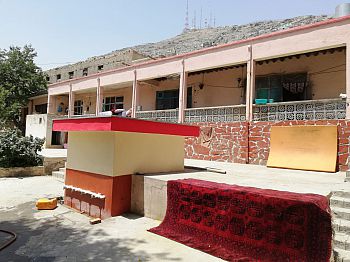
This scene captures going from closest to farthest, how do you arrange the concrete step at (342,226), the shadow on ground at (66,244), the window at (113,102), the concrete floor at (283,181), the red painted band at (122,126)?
the concrete step at (342,226) < the shadow on ground at (66,244) < the concrete floor at (283,181) < the red painted band at (122,126) < the window at (113,102)

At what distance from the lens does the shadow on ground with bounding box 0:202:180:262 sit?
3607mm

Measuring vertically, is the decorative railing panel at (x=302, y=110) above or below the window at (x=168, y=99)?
below

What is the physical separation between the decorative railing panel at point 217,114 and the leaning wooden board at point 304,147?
165 centimetres

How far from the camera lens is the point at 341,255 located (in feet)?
10.1

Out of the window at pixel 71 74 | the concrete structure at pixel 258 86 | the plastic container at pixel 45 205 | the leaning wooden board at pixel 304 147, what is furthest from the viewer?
the window at pixel 71 74

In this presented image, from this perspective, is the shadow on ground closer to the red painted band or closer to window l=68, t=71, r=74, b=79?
the red painted band

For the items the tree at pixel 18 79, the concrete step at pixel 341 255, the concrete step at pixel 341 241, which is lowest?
the concrete step at pixel 341 255

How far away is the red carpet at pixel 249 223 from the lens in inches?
119

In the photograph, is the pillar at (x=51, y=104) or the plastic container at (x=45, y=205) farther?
the pillar at (x=51, y=104)

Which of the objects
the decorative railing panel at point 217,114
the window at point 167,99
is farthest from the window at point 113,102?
the decorative railing panel at point 217,114

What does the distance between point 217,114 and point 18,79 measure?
2128 cm

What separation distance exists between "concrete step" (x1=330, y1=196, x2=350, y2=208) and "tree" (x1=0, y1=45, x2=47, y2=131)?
81.9ft

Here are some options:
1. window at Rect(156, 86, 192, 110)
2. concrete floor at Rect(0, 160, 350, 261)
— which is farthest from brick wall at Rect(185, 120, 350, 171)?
window at Rect(156, 86, 192, 110)

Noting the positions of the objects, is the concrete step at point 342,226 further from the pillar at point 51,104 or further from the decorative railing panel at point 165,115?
the pillar at point 51,104
